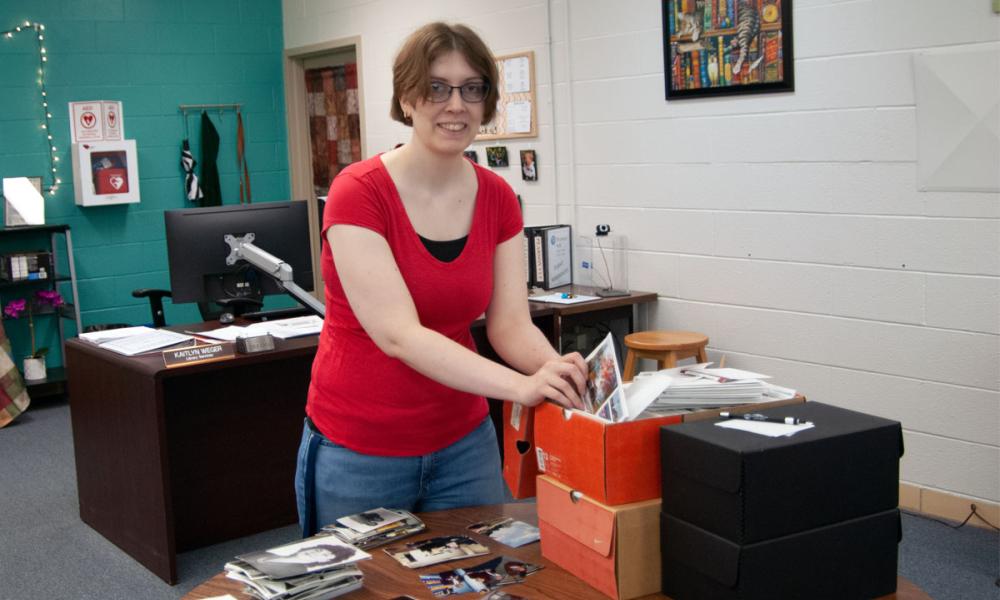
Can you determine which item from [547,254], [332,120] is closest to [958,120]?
[547,254]

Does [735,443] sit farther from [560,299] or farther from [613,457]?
[560,299]

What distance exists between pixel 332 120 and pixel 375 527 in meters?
5.58

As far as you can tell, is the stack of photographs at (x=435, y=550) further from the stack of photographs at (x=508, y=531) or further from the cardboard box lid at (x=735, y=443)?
the cardboard box lid at (x=735, y=443)

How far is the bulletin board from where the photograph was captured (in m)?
5.37

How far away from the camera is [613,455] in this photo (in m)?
1.57

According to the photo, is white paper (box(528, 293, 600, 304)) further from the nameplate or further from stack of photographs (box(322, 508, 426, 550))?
stack of photographs (box(322, 508, 426, 550))

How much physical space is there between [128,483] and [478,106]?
8.26 ft

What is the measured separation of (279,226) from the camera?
3.95 metres

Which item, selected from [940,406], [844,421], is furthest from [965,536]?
[844,421]

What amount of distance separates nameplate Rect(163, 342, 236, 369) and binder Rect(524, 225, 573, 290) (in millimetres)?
1691

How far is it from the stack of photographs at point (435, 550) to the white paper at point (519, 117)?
151 inches

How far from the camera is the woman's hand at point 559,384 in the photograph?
1688mm

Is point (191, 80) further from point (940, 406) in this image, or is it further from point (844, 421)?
point (844, 421)

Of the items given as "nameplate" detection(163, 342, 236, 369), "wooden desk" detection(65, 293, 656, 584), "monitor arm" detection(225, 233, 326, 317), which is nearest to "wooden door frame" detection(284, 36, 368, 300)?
"wooden desk" detection(65, 293, 656, 584)
